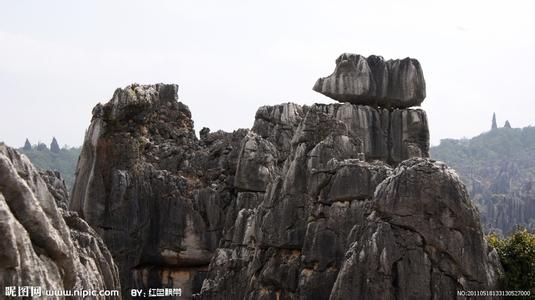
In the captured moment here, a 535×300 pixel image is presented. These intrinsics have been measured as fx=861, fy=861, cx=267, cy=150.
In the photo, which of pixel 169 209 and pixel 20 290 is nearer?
pixel 20 290

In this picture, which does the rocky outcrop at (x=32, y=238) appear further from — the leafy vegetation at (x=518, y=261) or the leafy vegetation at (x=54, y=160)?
the leafy vegetation at (x=54, y=160)

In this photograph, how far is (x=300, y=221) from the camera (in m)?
30.7

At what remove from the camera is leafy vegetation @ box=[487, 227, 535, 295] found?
960 inches

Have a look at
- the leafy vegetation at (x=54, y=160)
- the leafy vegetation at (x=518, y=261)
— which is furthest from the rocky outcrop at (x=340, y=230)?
the leafy vegetation at (x=54, y=160)

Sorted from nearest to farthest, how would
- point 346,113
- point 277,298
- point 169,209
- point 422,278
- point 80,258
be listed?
point 80,258 → point 422,278 → point 277,298 → point 346,113 → point 169,209

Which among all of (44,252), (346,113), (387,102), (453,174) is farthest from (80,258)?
(387,102)

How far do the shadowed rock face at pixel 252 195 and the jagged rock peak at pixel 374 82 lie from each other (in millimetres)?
867

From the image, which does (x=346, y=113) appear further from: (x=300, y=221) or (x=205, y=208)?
(x=300, y=221)

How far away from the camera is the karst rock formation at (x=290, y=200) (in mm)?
22750

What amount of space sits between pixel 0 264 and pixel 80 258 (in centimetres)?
433

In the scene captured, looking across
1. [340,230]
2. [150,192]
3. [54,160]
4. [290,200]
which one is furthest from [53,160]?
[340,230]

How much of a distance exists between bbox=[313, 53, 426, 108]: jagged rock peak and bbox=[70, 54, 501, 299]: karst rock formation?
0.24ft

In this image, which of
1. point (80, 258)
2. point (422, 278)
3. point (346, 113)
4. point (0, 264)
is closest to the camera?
point (0, 264)

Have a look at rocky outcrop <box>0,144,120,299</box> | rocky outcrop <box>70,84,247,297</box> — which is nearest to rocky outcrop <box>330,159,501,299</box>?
rocky outcrop <box>0,144,120,299</box>
